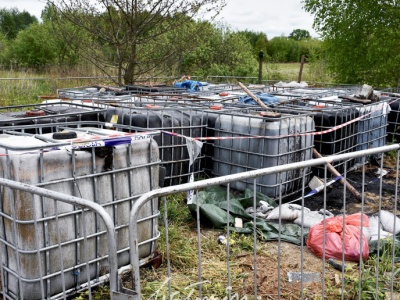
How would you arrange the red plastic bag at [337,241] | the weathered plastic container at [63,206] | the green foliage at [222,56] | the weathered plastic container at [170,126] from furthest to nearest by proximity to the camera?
the green foliage at [222,56], the weathered plastic container at [170,126], the red plastic bag at [337,241], the weathered plastic container at [63,206]

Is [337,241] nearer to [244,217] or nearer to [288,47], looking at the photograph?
[244,217]

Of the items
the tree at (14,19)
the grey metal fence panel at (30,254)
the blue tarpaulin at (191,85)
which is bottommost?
the grey metal fence panel at (30,254)

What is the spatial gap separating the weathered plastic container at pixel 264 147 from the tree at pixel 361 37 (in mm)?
9479

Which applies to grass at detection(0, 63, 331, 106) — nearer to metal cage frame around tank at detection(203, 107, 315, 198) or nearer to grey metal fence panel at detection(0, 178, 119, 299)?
metal cage frame around tank at detection(203, 107, 315, 198)

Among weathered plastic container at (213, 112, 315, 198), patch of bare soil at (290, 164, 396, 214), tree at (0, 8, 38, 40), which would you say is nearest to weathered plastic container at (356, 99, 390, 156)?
patch of bare soil at (290, 164, 396, 214)

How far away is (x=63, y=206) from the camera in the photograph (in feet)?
11.0

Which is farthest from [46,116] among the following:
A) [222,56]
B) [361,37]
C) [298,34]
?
[298,34]

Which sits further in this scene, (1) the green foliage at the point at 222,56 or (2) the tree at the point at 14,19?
(2) the tree at the point at 14,19

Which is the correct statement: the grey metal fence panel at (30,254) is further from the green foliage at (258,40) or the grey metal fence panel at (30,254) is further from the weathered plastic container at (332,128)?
the green foliage at (258,40)

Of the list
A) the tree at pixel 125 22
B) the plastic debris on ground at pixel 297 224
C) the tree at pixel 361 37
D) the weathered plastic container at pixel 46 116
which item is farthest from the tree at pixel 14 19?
the plastic debris on ground at pixel 297 224

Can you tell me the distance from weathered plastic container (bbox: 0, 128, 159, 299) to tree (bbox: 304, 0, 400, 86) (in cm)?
1306

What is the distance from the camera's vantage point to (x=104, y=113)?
21.4 ft

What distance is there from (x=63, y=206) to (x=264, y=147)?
3.43 metres

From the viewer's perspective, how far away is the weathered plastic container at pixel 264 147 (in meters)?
6.12
